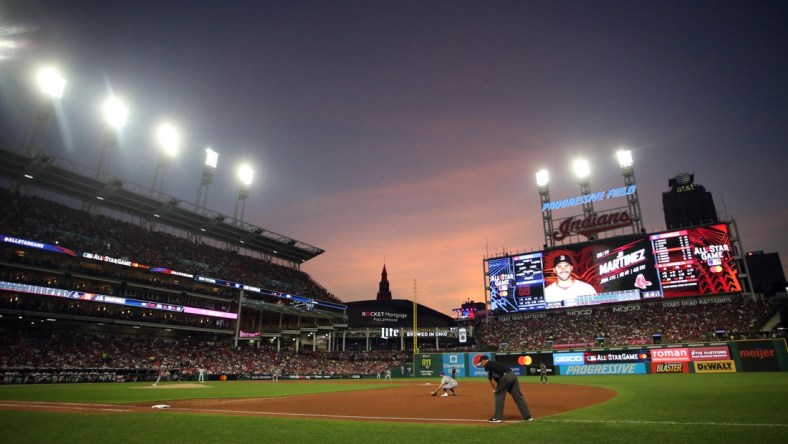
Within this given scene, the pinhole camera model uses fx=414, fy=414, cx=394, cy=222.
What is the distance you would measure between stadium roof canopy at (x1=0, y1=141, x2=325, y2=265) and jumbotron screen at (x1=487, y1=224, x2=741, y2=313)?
4267cm

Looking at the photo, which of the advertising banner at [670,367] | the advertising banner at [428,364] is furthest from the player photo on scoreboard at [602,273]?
the advertising banner at [428,364]

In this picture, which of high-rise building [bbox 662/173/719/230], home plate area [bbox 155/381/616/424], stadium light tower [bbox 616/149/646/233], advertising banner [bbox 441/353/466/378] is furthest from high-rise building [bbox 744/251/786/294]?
home plate area [bbox 155/381/616/424]

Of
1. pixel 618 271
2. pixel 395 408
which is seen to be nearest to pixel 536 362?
pixel 618 271

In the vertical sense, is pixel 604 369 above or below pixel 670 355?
below

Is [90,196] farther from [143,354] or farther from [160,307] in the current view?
[143,354]

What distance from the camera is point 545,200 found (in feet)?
228

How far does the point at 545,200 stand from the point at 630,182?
12.8 metres

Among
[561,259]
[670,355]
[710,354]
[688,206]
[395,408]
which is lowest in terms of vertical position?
[395,408]

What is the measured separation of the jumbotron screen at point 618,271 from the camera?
5188 centimetres

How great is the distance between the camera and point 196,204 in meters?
64.0

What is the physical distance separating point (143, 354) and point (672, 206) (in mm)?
213711

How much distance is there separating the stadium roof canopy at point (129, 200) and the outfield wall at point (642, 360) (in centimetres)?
3904

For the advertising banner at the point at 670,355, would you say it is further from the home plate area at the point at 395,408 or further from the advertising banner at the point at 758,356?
the home plate area at the point at 395,408

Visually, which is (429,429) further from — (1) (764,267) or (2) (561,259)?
(1) (764,267)
